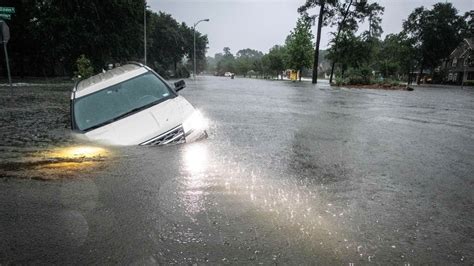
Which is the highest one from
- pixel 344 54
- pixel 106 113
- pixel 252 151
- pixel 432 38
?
pixel 432 38

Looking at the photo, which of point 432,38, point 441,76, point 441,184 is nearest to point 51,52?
point 441,184

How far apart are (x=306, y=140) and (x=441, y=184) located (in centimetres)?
292

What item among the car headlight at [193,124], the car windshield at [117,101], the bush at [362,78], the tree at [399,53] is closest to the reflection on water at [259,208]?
the car headlight at [193,124]

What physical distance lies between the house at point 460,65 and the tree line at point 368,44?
1.86 metres

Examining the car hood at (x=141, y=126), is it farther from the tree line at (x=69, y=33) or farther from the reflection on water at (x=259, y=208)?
the tree line at (x=69, y=33)

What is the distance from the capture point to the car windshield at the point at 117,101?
5953 millimetres

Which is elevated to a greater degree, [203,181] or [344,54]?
[344,54]

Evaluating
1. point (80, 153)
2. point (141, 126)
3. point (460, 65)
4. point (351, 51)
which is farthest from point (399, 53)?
point (80, 153)

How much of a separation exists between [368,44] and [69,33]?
34838 millimetres

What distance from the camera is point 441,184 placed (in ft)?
14.0

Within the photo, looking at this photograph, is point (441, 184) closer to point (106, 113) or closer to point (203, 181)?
point (203, 181)

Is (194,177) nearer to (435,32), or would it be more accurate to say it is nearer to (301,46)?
(301,46)

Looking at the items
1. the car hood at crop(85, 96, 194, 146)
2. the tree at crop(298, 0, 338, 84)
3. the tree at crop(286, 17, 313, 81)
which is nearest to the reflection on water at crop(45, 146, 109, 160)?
the car hood at crop(85, 96, 194, 146)

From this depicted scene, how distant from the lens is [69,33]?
116 feet
